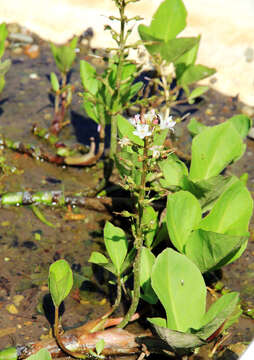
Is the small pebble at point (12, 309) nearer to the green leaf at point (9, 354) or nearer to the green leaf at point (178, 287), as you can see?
the green leaf at point (9, 354)

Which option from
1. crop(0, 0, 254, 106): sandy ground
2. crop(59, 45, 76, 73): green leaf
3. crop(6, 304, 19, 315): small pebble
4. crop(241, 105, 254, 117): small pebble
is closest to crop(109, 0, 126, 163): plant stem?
crop(59, 45, 76, 73): green leaf

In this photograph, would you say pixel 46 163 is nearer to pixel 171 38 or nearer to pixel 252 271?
pixel 171 38

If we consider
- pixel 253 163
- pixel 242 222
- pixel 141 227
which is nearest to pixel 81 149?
pixel 253 163

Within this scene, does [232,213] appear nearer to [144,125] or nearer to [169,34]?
[144,125]

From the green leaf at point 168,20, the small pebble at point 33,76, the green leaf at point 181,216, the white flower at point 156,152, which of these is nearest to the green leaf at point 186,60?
the green leaf at point 168,20

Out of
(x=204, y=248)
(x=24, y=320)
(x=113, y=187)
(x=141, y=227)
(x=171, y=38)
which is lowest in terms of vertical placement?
(x=24, y=320)

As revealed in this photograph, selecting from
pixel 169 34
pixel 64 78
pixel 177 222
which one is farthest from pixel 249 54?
pixel 177 222

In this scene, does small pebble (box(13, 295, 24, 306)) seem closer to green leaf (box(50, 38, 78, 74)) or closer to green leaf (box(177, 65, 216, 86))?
green leaf (box(50, 38, 78, 74))
